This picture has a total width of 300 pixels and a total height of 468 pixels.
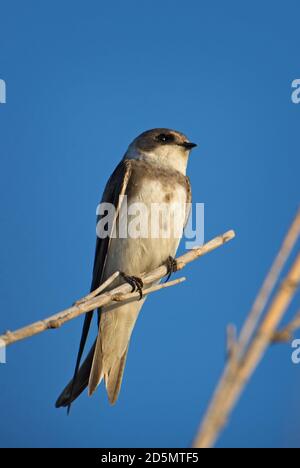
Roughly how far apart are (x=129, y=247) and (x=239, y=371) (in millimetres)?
3872

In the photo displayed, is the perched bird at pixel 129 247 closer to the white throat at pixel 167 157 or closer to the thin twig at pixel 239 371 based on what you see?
the white throat at pixel 167 157

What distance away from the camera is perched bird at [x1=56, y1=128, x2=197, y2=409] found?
4691 millimetres

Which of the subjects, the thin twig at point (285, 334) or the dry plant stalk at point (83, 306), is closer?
the thin twig at point (285, 334)

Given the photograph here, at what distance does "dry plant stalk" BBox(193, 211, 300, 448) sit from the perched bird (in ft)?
11.1

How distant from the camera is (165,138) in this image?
5.49 metres

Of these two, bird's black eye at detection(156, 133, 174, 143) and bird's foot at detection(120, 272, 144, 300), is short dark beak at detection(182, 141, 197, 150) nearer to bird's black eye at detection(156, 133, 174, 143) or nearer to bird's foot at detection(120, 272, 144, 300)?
bird's black eye at detection(156, 133, 174, 143)

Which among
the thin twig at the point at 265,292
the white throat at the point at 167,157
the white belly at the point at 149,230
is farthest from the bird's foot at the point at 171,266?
the thin twig at the point at 265,292

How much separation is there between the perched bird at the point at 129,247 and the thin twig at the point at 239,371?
3402 mm

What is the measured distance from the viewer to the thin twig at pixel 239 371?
2.93 feet

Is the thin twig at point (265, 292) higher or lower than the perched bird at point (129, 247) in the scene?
lower

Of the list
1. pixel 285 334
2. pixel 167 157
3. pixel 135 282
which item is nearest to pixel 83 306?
pixel 285 334

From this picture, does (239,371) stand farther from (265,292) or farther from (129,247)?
(129,247)

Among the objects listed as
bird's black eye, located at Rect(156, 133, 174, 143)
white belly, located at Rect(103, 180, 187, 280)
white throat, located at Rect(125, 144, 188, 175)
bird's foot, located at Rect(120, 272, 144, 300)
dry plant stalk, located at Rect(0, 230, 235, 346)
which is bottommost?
dry plant stalk, located at Rect(0, 230, 235, 346)

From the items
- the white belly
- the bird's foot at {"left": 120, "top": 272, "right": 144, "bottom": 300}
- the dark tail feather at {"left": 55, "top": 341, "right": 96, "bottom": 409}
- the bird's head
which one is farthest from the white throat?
the dark tail feather at {"left": 55, "top": 341, "right": 96, "bottom": 409}
